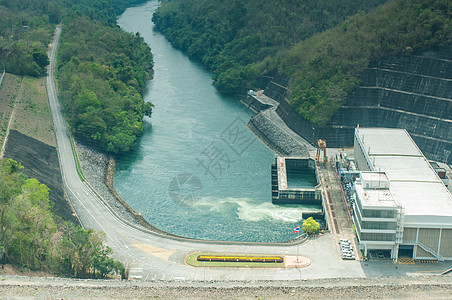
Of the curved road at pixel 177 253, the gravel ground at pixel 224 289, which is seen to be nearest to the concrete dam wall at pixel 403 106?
the curved road at pixel 177 253

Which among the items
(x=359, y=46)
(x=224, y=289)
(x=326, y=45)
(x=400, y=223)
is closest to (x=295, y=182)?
(x=400, y=223)

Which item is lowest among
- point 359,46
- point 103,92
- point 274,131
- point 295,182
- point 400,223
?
point 295,182

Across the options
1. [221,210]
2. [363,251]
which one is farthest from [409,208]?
[221,210]

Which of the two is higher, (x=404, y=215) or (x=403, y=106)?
(x=403, y=106)

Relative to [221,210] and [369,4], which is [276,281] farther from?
[369,4]

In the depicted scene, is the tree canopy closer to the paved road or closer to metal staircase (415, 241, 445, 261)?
the paved road

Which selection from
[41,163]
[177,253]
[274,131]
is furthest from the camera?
[274,131]

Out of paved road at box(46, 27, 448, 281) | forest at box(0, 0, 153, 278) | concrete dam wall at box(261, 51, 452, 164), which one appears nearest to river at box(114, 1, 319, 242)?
paved road at box(46, 27, 448, 281)

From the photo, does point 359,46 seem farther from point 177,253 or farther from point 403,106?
point 177,253
